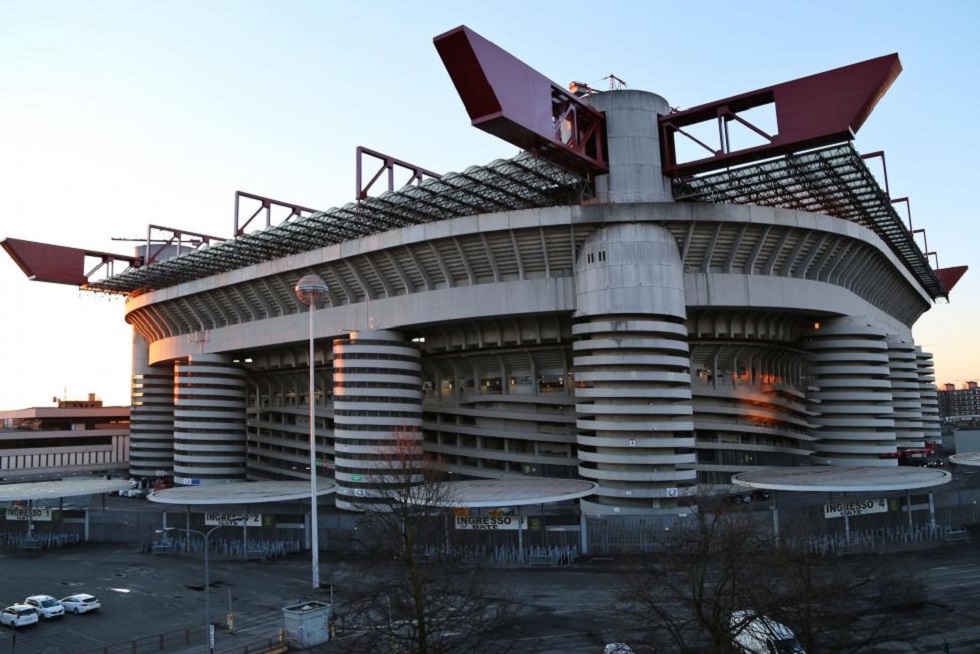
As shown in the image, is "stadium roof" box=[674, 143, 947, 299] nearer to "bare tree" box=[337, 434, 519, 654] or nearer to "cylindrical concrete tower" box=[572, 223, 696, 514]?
"cylindrical concrete tower" box=[572, 223, 696, 514]

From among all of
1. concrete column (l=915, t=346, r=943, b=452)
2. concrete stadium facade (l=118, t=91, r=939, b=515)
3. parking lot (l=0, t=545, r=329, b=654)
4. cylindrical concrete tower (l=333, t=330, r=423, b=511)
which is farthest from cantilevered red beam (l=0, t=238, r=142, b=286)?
concrete column (l=915, t=346, r=943, b=452)

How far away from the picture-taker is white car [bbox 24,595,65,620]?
33.3m

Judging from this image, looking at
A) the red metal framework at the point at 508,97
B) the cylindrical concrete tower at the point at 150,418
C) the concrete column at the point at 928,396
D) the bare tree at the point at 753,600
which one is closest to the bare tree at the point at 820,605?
the bare tree at the point at 753,600

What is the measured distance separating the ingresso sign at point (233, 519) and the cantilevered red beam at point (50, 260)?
45.7 m

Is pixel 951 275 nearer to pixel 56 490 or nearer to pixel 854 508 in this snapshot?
pixel 854 508

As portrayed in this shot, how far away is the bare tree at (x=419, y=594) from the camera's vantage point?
21.3m

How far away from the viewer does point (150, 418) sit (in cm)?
9244

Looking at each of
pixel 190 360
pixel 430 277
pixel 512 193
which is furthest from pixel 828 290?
pixel 190 360

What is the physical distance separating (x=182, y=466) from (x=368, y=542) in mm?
37877

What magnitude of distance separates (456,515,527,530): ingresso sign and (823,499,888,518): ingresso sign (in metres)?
17.6

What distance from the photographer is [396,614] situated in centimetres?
2361

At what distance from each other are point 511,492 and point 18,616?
25.6 metres

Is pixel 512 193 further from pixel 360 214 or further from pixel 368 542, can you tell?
pixel 368 542

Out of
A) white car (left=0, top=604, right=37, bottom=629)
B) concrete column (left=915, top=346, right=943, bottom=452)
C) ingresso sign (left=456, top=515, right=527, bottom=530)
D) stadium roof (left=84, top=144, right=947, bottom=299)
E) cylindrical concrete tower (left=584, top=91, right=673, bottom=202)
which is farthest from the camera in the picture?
concrete column (left=915, top=346, right=943, bottom=452)
